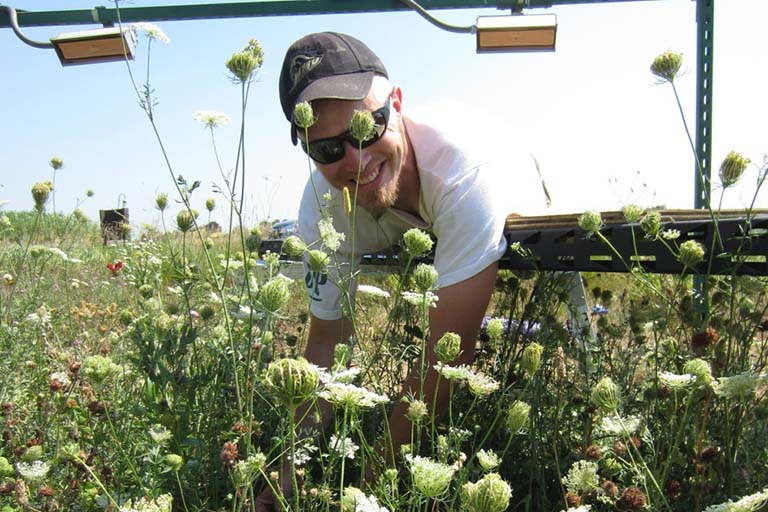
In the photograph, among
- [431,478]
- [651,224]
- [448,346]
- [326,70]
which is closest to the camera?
[431,478]

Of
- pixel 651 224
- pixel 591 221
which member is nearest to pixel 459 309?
pixel 591 221

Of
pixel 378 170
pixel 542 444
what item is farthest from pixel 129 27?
pixel 542 444

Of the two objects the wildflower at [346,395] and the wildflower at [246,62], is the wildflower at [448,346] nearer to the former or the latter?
the wildflower at [346,395]

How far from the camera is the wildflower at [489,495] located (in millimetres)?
920

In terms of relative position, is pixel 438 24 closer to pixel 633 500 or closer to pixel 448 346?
pixel 448 346

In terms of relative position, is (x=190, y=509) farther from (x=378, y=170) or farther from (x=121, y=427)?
(x=378, y=170)

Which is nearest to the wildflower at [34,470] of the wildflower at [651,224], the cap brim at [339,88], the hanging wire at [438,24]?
the cap brim at [339,88]

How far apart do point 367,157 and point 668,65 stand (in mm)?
998

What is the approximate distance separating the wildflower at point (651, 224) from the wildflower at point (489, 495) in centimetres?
77

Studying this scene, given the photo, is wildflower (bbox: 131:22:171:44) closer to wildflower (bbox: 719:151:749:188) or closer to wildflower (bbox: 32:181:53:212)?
wildflower (bbox: 32:181:53:212)

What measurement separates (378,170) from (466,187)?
33 centimetres

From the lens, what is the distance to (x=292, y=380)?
0.89m

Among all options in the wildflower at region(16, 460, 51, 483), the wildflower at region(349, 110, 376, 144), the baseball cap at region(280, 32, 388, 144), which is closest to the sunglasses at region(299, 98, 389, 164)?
the baseball cap at region(280, 32, 388, 144)

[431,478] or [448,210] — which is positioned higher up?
[448,210]
